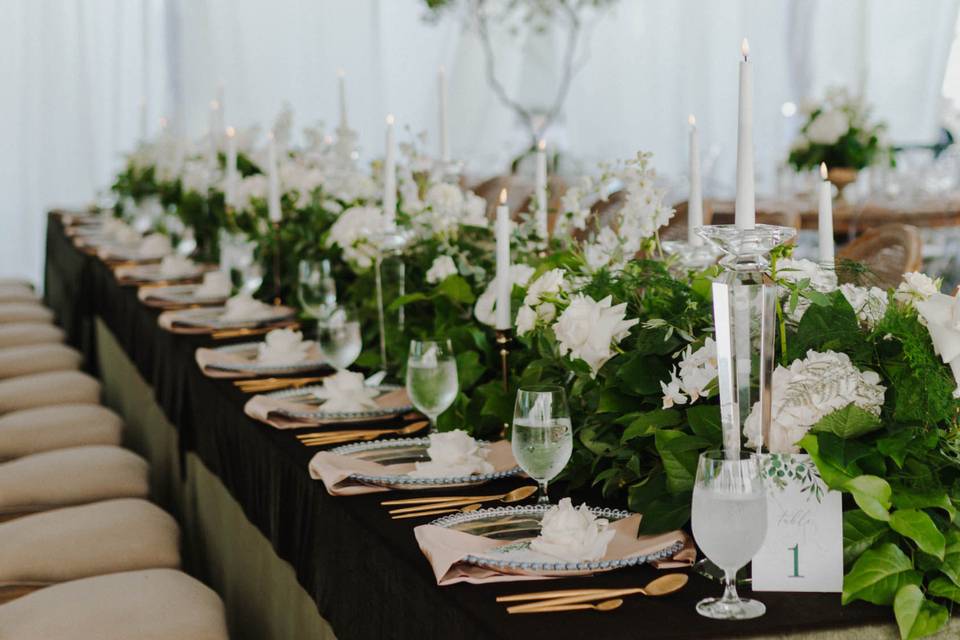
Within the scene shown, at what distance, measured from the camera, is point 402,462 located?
177cm

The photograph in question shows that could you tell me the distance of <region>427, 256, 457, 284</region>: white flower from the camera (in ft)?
7.45

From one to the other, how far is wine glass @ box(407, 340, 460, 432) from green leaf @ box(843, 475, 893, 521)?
0.71 meters

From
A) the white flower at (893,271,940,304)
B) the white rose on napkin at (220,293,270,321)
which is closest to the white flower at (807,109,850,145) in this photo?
the white rose on napkin at (220,293,270,321)

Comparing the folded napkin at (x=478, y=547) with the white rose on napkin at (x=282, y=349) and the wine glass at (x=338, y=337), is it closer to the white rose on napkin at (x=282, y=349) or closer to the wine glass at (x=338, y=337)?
the wine glass at (x=338, y=337)

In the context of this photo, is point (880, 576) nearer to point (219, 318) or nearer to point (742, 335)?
point (742, 335)

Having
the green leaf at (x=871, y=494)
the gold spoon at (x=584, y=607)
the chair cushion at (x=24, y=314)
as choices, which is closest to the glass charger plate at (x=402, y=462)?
the gold spoon at (x=584, y=607)

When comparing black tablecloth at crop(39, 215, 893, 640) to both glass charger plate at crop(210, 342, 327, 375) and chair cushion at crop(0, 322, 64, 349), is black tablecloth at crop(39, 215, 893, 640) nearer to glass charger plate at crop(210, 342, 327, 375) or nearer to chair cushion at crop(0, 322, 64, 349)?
glass charger plate at crop(210, 342, 327, 375)

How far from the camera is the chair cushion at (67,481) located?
2697 mm

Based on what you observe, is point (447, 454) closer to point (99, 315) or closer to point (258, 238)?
point (258, 238)

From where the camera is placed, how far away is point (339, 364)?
228cm

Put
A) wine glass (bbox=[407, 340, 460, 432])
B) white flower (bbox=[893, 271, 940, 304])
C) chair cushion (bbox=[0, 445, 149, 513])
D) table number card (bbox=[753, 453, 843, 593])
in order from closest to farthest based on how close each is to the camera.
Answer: table number card (bbox=[753, 453, 843, 593]), white flower (bbox=[893, 271, 940, 304]), wine glass (bbox=[407, 340, 460, 432]), chair cushion (bbox=[0, 445, 149, 513])

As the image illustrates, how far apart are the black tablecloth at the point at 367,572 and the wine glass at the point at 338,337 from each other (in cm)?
19

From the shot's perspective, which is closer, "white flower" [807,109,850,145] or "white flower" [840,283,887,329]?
"white flower" [840,283,887,329]

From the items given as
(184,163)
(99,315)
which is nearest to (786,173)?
(184,163)
